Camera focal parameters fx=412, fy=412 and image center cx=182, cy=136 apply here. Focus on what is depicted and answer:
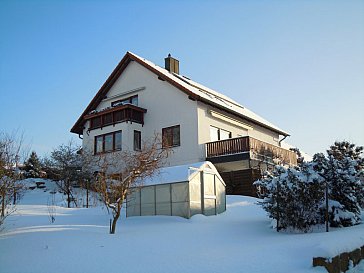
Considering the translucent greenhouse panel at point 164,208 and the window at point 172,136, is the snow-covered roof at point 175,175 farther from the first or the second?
the window at point 172,136

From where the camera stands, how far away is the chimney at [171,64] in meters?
33.2

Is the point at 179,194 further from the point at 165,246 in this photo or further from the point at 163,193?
the point at 165,246

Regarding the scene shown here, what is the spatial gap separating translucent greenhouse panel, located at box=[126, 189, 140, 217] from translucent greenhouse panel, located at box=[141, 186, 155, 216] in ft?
0.79

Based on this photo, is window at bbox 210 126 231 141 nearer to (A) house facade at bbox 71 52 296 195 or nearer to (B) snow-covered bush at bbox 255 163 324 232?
(A) house facade at bbox 71 52 296 195

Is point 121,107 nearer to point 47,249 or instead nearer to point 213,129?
point 213,129

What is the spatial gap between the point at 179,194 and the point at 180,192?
9 cm

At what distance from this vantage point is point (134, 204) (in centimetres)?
1862

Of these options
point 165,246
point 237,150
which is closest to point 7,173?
point 165,246

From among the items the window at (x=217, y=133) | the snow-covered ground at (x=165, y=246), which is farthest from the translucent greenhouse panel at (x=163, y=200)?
the window at (x=217, y=133)

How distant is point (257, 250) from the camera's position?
1011 cm

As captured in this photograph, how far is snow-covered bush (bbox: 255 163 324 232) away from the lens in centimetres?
1323

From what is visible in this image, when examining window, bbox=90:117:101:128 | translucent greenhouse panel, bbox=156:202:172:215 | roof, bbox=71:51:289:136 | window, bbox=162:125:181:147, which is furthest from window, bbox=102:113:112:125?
translucent greenhouse panel, bbox=156:202:172:215

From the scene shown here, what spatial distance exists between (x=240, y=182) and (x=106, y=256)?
15.9 meters

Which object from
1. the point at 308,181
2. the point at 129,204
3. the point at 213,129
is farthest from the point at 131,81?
the point at 308,181
